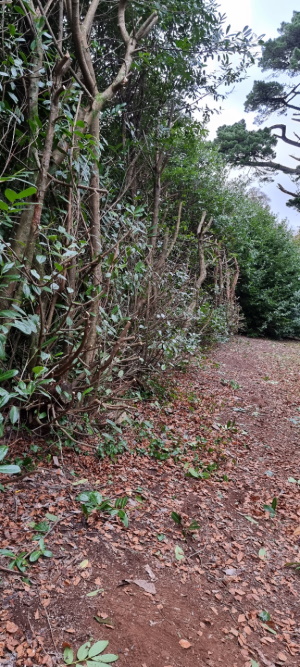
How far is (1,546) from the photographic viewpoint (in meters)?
1.73

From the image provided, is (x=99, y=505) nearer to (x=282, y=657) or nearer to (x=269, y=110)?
(x=282, y=657)

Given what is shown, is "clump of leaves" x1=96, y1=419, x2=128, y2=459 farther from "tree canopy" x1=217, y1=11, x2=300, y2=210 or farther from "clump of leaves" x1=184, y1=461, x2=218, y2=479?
"tree canopy" x1=217, y1=11, x2=300, y2=210

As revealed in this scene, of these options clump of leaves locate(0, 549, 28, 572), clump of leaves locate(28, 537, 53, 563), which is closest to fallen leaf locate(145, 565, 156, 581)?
clump of leaves locate(28, 537, 53, 563)

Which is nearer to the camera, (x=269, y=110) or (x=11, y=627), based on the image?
(x=11, y=627)

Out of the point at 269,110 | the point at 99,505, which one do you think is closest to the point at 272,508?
the point at 99,505

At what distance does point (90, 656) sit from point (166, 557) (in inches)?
30.4

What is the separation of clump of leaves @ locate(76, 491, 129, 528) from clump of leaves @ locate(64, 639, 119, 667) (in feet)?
2.44

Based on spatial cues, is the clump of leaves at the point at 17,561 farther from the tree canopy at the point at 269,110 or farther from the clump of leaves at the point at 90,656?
the tree canopy at the point at 269,110

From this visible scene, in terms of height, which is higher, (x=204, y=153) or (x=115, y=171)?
(x=204, y=153)

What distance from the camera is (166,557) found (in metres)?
A: 2.05

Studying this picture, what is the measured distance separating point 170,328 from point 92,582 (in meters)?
2.74

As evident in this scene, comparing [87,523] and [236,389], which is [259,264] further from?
[87,523]

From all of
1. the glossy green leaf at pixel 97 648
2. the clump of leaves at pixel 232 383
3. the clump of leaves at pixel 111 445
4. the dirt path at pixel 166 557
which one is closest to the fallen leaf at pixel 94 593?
the dirt path at pixel 166 557

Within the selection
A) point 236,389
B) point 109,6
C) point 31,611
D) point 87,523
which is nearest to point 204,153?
point 109,6
